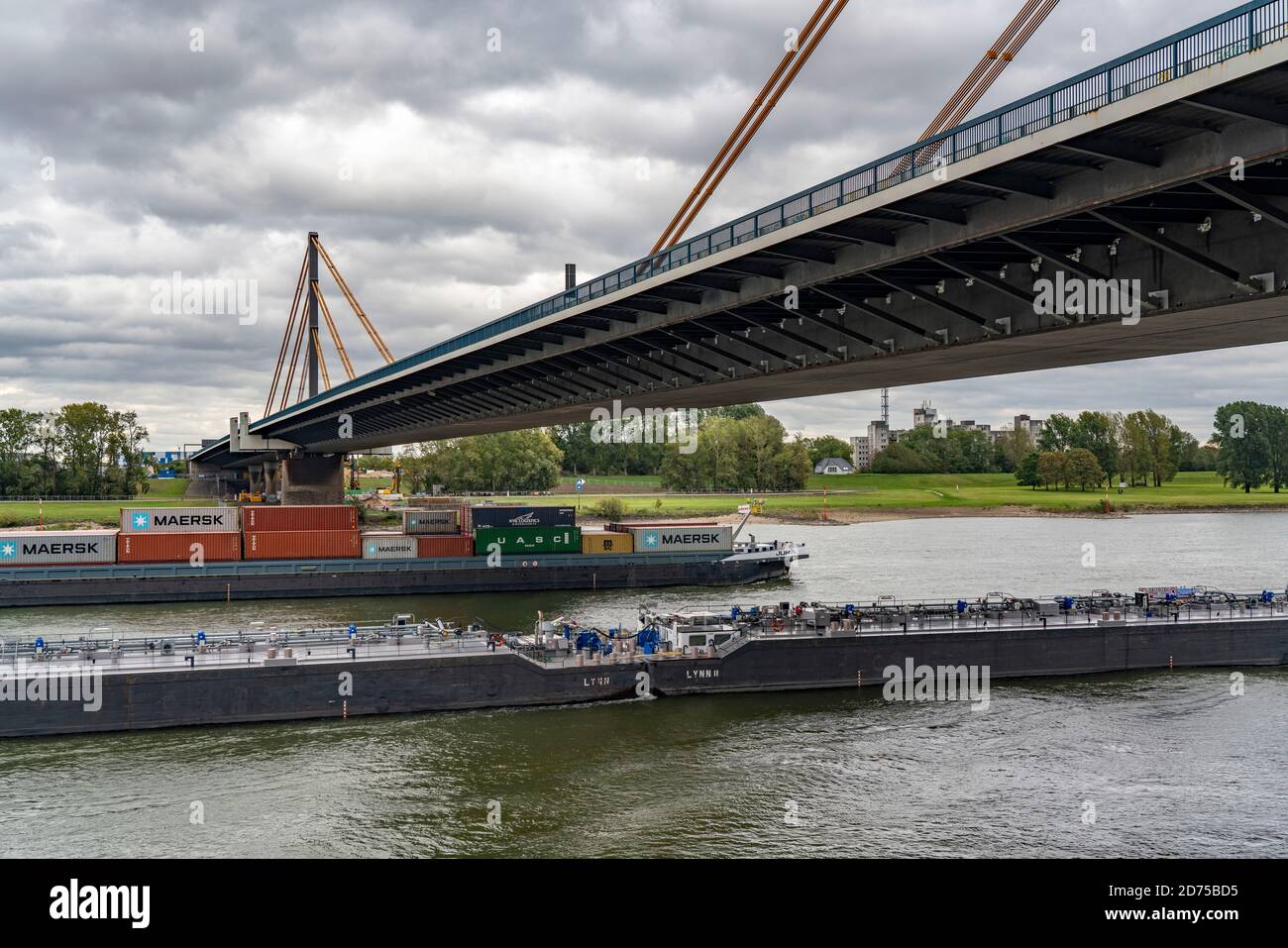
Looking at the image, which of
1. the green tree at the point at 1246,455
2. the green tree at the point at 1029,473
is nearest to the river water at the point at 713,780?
the green tree at the point at 1029,473

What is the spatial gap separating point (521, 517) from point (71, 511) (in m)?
75.2

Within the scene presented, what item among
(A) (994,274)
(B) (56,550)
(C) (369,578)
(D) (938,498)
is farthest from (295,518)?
(D) (938,498)

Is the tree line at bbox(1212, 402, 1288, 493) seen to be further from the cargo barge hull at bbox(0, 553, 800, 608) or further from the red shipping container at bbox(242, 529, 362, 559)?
the red shipping container at bbox(242, 529, 362, 559)

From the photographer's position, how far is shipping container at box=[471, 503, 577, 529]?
64.6m

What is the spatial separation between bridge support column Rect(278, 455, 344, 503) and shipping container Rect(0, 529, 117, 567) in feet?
116

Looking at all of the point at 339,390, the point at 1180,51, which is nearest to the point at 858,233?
the point at 1180,51

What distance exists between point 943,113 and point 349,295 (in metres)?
90.2

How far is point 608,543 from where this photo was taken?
64875 millimetres

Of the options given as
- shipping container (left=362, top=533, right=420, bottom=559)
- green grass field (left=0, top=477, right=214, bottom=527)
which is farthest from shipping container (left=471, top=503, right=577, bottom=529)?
green grass field (left=0, top=477, right=214, bottom=527)

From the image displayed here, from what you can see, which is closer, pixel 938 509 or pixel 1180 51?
pixel 1180 51

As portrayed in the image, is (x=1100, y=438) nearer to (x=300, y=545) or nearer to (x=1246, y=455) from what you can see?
(x=1246, y=455)
